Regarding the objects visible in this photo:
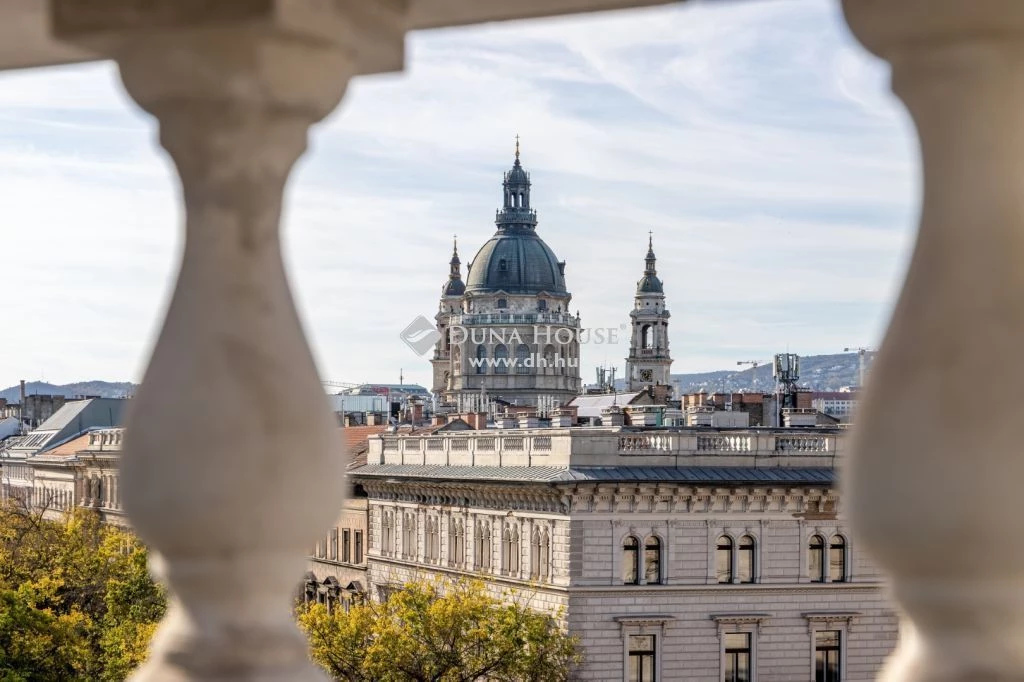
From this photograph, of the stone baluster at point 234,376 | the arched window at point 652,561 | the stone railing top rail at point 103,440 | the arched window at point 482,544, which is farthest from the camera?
the stone railing top rail at point 103,440

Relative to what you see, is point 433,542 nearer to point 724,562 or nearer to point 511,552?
point 511,552

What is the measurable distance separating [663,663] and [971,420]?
53935 millimetres

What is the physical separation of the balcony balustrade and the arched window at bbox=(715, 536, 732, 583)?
175 ft

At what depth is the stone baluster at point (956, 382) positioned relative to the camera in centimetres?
239

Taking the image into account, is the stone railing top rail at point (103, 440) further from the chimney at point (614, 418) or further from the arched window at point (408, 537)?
the chimney at point (614, 418)

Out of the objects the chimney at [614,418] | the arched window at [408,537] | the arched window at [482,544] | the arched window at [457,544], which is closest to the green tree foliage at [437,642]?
the arched window at [482,544]

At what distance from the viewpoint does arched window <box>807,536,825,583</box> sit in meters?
55.8

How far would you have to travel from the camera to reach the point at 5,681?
140 ft

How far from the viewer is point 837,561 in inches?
2202

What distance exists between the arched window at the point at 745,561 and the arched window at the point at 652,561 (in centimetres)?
227

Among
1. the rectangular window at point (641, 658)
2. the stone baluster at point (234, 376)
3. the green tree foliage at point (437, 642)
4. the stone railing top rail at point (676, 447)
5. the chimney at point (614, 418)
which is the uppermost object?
the stone baluster at point (234, 376)

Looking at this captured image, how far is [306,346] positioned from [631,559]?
2114 inches

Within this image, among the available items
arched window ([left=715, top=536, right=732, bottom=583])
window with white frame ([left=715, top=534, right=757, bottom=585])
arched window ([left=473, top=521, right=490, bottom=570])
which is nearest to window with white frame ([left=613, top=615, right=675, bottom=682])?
arched window ([left=715, top=536, right=732, bottom=583])

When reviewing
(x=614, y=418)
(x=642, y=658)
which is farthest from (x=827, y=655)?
(x=614, y=418)
